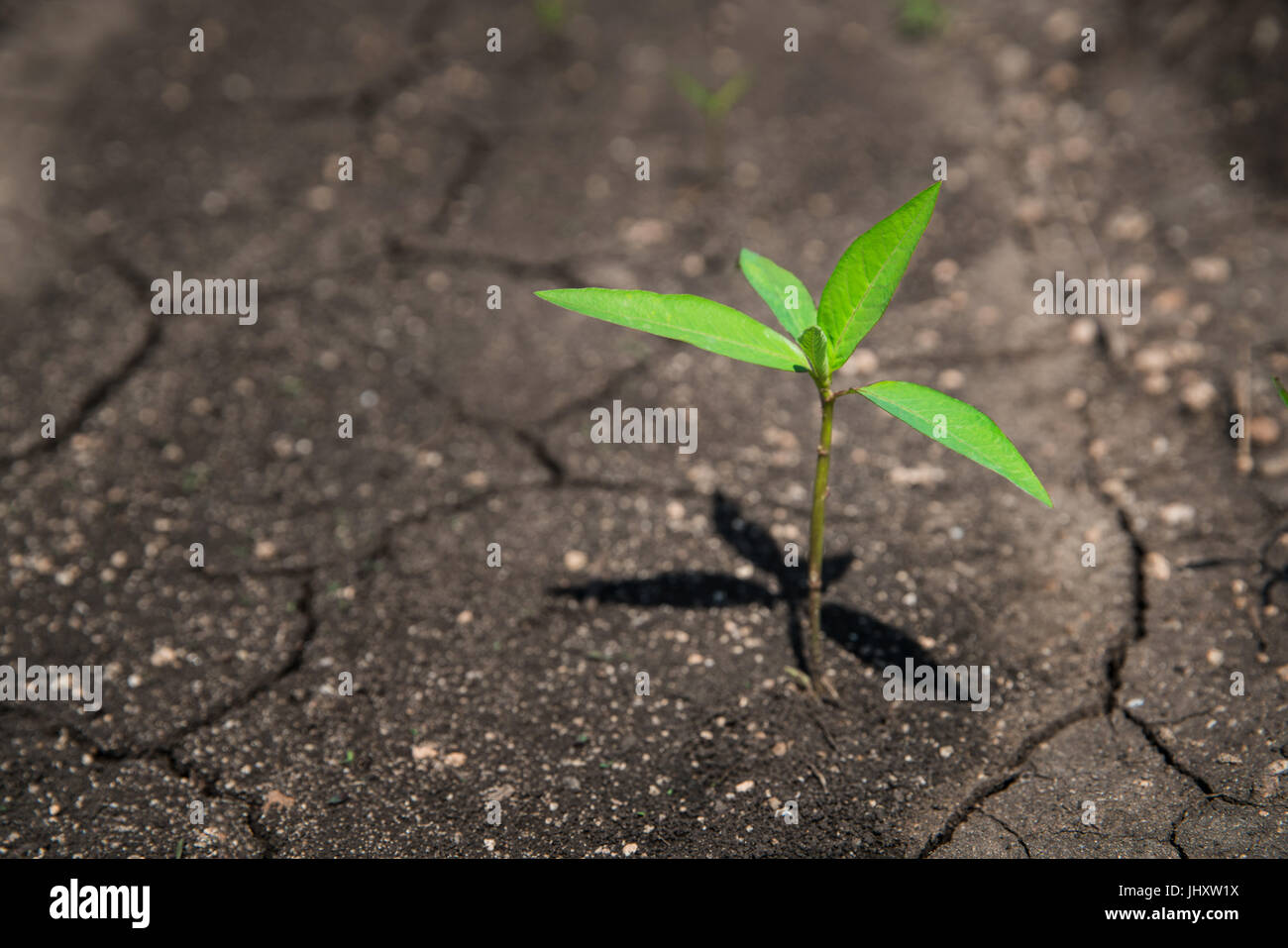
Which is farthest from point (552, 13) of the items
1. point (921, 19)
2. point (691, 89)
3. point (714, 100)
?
point (921, 19)

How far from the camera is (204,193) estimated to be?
3168mm

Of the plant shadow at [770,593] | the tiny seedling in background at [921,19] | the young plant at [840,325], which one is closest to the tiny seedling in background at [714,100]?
the tiny seedling in background at [921,19]

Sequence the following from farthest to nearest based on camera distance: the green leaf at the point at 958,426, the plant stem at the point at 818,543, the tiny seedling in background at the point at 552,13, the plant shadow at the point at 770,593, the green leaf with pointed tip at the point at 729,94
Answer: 1. the tiny seedling in background at the point at 552,13
2. the green leaf with pointed tip at the point at 729,94
3. the plant shadow at the point at 770,593
4. the plant stem at the point at 818,543
5. the green leaf at the point at 958,426

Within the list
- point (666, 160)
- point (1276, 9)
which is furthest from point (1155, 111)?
point (666, 160)

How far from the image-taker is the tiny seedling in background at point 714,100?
313 centimetres

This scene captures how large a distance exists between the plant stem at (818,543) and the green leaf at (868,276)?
0.08 meters

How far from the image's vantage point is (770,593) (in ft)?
6.88

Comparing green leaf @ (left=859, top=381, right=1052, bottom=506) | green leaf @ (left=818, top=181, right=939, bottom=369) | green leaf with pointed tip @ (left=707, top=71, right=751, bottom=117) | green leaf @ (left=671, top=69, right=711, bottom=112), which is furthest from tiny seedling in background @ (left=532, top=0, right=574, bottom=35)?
green leaf @ (left=859, top=381, right=1052, bottom=506)

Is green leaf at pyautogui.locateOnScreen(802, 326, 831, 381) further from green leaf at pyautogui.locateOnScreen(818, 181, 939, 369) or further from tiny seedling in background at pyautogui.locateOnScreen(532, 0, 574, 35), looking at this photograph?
tiny seedling in background at pyautogui.locateOnScreen(532, 0, 574, 35)

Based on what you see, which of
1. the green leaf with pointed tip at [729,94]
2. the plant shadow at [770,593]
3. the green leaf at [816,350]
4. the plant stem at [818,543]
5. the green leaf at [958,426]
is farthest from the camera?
the green leaf with pointed tip at [729,94]

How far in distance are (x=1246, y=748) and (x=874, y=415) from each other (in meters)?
1.10

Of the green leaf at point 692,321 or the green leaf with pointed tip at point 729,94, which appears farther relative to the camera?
the green leaf with pointed tip at point 729,94

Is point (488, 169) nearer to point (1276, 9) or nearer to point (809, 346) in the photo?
point (809, 346)

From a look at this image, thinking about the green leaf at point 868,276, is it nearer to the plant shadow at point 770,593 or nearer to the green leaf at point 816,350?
the green leaf at point 816,350
